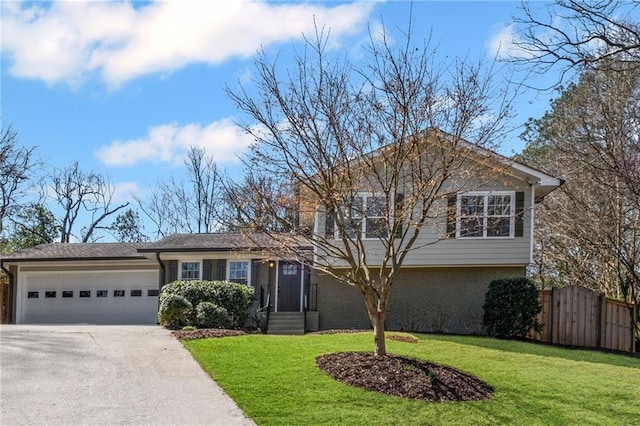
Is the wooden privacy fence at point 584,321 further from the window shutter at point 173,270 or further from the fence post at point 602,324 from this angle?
the window shutter at point 173,270

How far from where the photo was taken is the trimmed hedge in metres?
16.2

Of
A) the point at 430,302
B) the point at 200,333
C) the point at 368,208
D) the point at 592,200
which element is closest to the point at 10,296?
the point at 200,333

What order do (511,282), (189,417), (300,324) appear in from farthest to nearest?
(300,324) → (511,282) → (189,417)

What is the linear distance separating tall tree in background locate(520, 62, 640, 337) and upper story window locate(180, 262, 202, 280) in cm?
1165

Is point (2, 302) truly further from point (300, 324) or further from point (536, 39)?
point (536, 39)

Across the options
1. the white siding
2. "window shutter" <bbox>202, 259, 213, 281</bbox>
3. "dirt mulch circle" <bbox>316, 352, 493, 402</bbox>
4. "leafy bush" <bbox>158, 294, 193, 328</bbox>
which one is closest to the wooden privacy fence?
the white siding

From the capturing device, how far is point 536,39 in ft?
24.5

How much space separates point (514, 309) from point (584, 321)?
2.17m

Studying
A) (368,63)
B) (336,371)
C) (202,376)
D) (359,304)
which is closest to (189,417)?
(202,376)

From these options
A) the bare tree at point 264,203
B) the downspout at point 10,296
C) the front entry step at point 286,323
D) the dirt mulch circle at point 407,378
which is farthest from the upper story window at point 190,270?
the dirt mulch circle at point 407,378

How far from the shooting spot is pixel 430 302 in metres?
17.4

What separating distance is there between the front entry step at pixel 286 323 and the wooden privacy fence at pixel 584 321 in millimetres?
6423

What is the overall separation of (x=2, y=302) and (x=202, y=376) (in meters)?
15.6

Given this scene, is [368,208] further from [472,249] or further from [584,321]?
[584,321]
